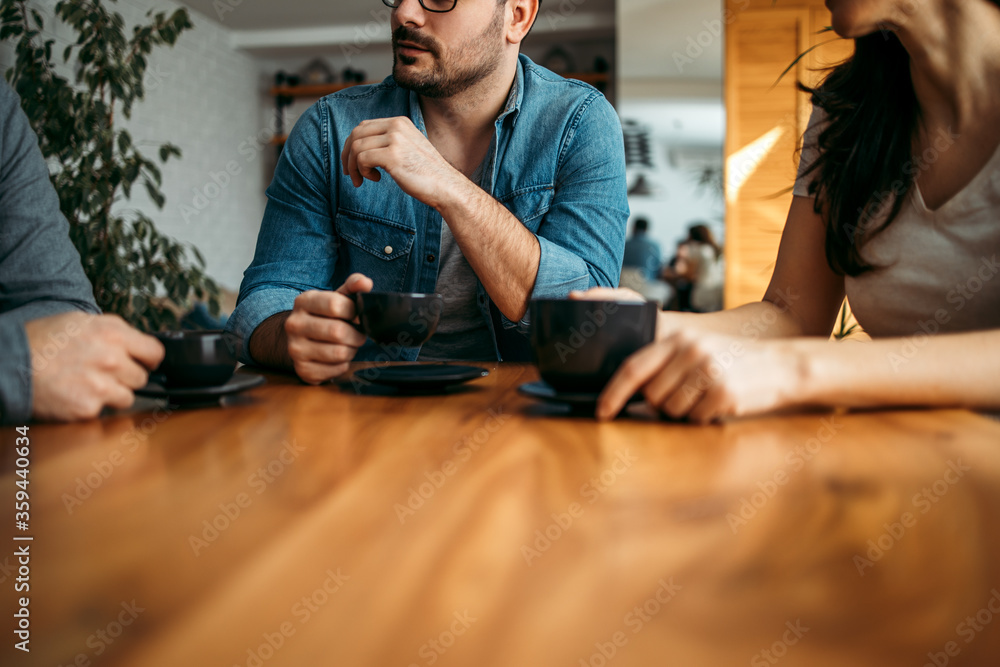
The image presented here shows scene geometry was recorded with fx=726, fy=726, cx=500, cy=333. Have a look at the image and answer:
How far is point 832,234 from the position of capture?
3.59 ft

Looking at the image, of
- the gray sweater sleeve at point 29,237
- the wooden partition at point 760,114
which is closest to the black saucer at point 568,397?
the gray sweater sleeve at point 29,237

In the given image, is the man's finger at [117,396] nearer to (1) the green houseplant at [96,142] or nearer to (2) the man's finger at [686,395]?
(2) the man's finger at [686,395]

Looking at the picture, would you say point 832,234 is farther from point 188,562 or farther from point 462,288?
point 188,562

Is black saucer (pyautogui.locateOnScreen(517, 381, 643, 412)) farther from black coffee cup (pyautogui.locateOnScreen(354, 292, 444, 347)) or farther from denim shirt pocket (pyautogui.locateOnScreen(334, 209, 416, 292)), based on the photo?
denim shirt pocket (pyautogui.locateOnScreen(334, 209, 416, 292))

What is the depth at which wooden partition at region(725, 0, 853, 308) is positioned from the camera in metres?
4.43

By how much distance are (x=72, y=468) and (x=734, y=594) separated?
16.7 inches

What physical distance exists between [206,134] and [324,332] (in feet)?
18.5

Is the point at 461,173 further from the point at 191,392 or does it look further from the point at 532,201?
the point at 191,392

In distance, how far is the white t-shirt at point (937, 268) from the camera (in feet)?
3.05

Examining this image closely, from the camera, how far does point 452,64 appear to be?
1405 mm

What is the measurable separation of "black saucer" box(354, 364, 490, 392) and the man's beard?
766 mm

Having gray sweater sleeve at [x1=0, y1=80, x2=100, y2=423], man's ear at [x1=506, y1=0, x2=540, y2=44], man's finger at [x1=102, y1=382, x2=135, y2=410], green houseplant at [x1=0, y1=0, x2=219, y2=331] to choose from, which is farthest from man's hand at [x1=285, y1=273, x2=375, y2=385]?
green houseplant at [x1=0, y1=0, x2=219, y2=331]

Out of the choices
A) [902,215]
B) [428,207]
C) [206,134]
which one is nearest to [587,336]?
[902,215]

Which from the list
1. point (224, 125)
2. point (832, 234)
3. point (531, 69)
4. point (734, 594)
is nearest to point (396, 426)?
point (734, 594)
